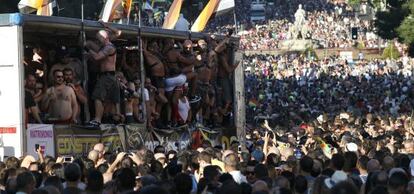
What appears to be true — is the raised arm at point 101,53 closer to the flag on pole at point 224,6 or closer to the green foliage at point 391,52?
the flag on pole at point 224,6

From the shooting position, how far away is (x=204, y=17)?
24.3 metres

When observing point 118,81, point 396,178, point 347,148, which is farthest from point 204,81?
point 396,178

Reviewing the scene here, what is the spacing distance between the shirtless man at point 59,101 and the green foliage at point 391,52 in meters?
69.9

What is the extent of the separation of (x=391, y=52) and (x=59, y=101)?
7282 cm

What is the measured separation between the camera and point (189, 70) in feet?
67.8

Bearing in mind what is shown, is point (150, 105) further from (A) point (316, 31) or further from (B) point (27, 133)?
(A) point (316, 31)

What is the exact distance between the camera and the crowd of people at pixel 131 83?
56.3 ft

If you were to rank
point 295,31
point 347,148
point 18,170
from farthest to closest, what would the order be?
point 295,31
point 347,148
point 18,170

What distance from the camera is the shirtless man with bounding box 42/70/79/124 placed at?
17.0 meters

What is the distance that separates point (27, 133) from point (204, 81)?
20.3 ft

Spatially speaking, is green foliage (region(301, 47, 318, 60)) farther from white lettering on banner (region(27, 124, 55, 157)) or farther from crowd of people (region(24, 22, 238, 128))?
white lettering on banner (region(27, 124, 55, 157))

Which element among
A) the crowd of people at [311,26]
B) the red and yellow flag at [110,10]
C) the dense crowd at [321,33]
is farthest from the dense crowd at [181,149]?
the crowd of people at [311,26]

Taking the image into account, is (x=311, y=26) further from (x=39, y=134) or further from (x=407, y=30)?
(x=39, y=134)

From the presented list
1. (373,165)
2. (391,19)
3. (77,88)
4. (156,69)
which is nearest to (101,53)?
(77,88)
